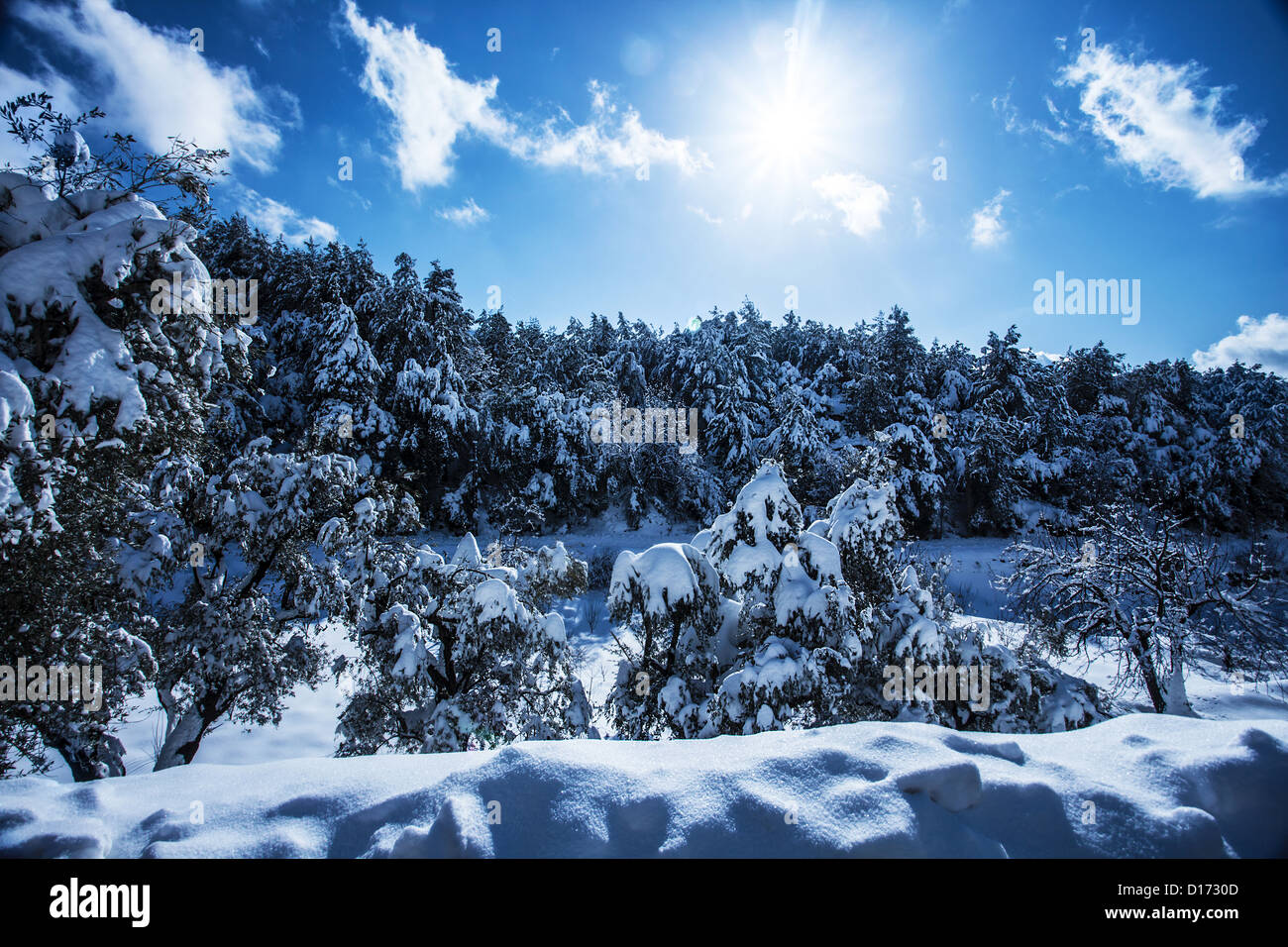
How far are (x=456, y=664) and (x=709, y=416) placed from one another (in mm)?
21970

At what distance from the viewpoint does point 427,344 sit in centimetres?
2423

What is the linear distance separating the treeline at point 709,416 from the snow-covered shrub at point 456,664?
15616 mm

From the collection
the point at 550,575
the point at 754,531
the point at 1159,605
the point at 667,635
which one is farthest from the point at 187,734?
the point at 1159,605

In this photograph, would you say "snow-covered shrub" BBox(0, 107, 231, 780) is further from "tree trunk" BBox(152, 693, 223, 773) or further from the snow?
"tree trunk" BBox(152, 693, 223, 773)

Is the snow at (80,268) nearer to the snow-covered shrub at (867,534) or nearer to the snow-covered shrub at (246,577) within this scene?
the snow-covered shrub at (246,577)

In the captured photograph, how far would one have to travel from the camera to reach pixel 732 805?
7.48 ft

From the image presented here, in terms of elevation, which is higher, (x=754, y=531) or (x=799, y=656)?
(x=754, y=531)

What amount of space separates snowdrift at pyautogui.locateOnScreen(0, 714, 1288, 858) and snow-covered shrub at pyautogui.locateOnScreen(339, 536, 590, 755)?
11.7 ft

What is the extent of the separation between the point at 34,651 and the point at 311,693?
6.65m

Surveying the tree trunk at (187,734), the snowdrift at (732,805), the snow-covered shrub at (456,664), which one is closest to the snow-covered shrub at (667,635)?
the snow-covered shrub at (456,664)

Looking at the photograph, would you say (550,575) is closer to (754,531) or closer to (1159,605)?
(754,531)

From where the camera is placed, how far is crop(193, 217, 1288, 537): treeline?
2273 centimetres
